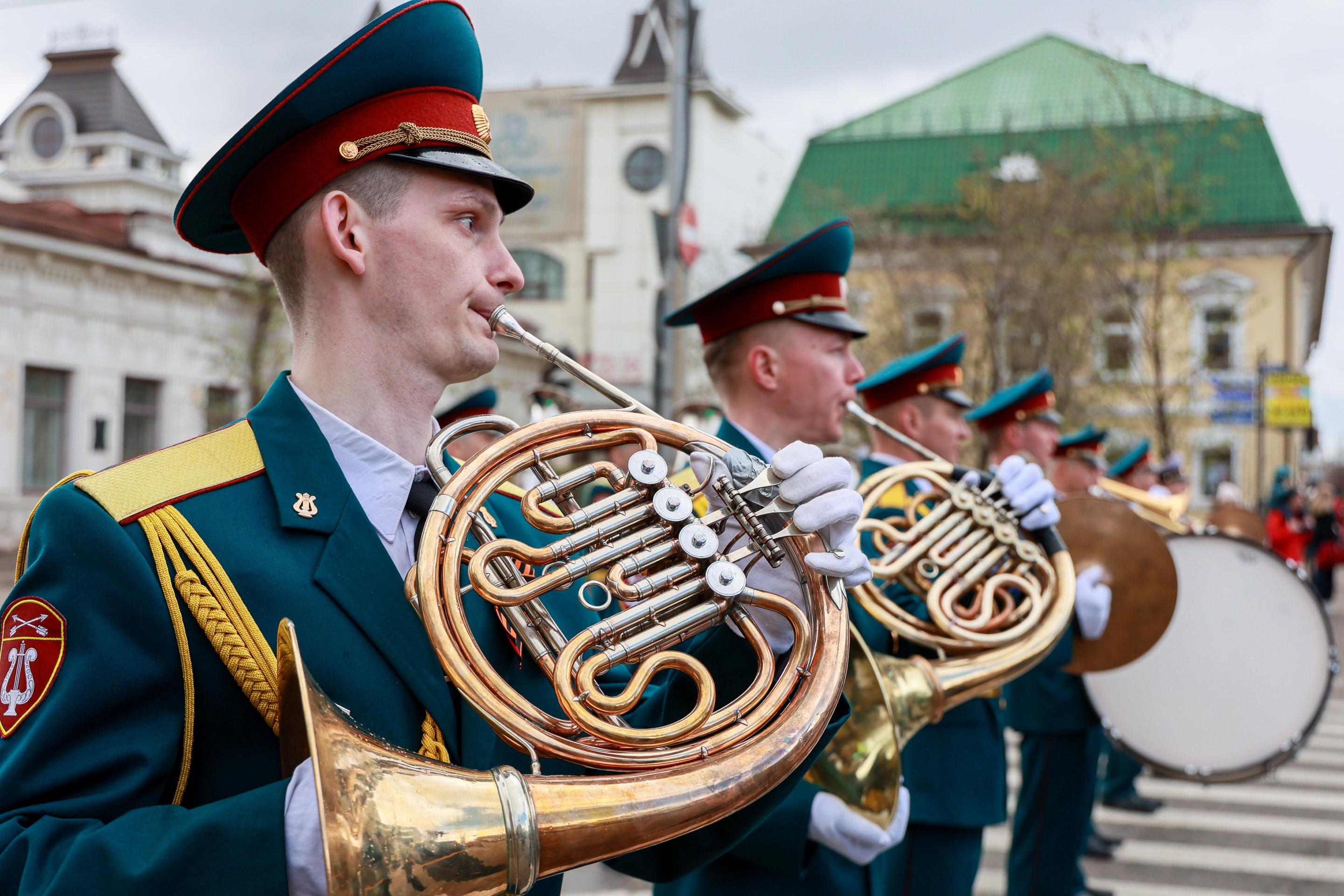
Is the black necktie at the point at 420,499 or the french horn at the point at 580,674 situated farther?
the black necktie at the point at 420,499

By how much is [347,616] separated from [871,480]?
7.51 ft

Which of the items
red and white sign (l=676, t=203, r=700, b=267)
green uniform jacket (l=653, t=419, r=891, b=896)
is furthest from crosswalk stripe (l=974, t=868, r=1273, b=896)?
red and white sign (l=676, t=203, r=700, b=267)

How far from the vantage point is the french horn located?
136cm

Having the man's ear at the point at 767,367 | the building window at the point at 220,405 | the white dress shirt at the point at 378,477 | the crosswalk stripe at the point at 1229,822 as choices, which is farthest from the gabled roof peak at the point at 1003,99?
the white dress shirt at the point at 378,477

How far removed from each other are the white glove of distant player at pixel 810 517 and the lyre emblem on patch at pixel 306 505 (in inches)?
21.8

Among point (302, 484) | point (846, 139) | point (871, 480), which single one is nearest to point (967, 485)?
point (871, 480)

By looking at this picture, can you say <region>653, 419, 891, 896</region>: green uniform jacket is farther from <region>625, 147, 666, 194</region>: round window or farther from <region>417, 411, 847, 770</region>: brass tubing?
<region>625, 147, 666, 194</region>: round window

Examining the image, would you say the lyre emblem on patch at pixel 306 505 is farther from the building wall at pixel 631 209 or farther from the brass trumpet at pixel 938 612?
the building wall at pixel 631 209

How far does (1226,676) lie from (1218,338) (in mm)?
21892

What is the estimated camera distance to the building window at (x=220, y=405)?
22.5 m

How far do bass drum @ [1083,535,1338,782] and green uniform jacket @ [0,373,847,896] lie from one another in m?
4.16

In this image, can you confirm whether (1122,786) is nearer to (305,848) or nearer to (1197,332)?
(305,848)

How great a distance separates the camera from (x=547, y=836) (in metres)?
1.42

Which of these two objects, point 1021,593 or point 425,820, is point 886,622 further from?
point 425,820
